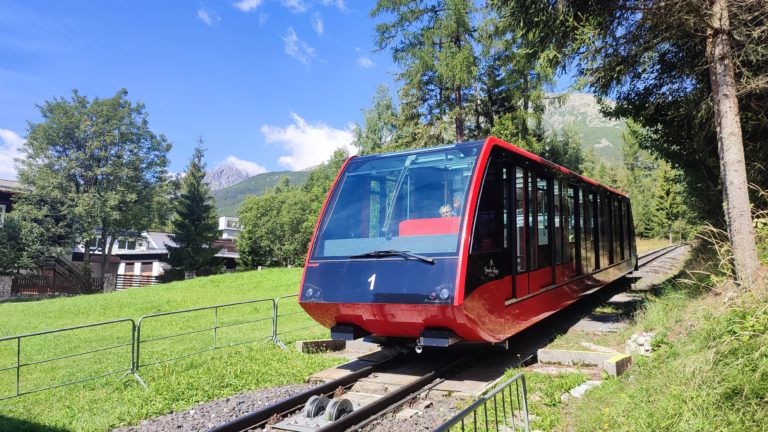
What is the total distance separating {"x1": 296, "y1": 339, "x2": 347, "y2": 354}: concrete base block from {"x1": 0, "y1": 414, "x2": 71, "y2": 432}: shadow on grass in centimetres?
423

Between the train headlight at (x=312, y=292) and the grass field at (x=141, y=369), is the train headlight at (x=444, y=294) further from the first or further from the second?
the grass field at (x=141, y=369)

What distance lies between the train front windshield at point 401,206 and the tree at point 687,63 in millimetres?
3820

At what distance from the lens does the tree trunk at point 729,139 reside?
7969 mm

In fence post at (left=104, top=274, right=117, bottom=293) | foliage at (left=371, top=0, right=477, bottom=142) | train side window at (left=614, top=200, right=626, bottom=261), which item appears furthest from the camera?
fence post at (left=104, top=274, right=117, bottom=293)

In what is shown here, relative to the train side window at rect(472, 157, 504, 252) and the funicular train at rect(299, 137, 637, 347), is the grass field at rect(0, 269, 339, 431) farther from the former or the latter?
the train side window at rect(472, 157, 504, 252)

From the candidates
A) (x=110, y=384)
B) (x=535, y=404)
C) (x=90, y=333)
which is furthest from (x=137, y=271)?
(x=535, y=404)

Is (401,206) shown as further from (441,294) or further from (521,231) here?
(521,231)

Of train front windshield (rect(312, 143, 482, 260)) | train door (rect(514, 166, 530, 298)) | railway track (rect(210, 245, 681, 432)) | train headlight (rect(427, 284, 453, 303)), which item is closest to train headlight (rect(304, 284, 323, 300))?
train front windshield (rect(312, 143, 482, 260))

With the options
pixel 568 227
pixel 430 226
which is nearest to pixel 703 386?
pixel 430 226

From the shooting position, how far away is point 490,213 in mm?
7051

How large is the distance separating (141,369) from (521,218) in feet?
22.1

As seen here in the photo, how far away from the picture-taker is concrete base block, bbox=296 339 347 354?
9.37m

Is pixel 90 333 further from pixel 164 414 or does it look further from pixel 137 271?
pixel 137 271

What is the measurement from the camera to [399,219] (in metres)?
7.02
